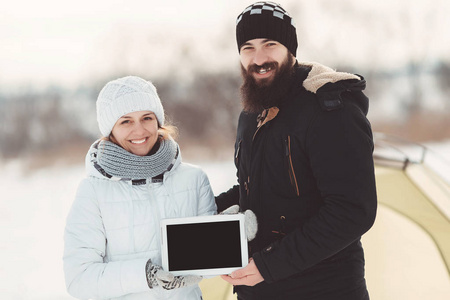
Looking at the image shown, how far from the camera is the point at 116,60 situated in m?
6.34

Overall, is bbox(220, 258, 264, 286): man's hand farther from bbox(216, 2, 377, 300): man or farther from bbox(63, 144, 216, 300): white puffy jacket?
bbox(63, 144, 216, 300): white puffy jacket

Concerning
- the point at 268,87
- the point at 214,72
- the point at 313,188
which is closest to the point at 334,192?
the point at 313,188

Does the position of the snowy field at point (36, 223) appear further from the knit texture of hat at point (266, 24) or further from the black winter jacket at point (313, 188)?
the knit texture of hat at point (266, 24)

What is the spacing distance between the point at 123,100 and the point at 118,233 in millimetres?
343

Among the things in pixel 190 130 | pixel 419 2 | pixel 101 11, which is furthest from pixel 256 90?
pixel 419 2

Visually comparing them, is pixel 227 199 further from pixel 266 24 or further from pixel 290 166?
pixel 266 24

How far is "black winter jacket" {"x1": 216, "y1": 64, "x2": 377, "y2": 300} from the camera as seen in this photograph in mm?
958

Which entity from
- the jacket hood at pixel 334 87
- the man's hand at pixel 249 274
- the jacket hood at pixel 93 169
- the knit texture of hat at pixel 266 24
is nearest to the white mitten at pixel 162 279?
the man's hand at pixel 249 274

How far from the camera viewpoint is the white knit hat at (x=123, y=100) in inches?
44.4

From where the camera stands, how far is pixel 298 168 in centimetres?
103

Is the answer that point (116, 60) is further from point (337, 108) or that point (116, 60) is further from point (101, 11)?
point (337, 108)

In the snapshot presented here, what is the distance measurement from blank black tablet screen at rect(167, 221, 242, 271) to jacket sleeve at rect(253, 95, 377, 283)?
87mm

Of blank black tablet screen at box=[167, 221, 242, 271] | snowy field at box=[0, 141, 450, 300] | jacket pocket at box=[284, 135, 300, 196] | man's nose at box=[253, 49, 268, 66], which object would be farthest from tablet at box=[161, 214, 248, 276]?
snowy field at box=[0, 141, 450, 300]

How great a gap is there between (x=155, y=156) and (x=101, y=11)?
6.09 meters
